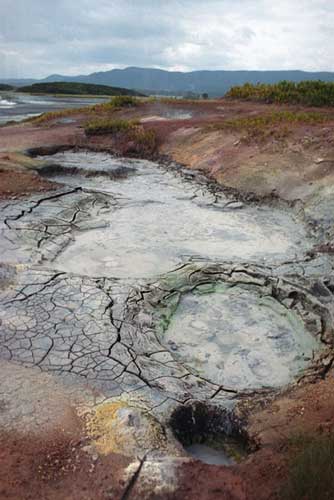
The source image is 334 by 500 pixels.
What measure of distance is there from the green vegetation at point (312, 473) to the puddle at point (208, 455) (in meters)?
0.57

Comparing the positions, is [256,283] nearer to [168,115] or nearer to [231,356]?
[231,356]

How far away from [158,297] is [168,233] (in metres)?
2.47

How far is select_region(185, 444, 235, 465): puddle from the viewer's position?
3.66 metres

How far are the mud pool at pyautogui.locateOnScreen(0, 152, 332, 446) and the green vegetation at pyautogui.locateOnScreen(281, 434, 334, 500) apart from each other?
96 cm

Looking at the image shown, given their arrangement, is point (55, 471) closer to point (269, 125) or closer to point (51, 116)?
point (269, 125)

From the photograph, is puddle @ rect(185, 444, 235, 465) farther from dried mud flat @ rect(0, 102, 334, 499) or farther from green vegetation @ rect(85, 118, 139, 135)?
green vegetation @ rect(85, 118, 139, 135)

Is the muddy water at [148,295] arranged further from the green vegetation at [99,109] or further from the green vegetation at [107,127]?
the green vegetation at [99,109]

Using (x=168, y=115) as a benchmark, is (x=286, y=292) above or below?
below

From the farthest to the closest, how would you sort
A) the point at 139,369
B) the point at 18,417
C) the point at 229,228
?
1. the point at 229,228
2. the point at 139,369
3. the point at 18,417

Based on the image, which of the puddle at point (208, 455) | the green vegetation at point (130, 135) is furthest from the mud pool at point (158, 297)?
the green vegetation at point (130, 135)

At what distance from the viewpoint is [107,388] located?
163 inches

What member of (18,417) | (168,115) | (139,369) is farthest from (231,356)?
(168,115)

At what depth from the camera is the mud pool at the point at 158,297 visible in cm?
451

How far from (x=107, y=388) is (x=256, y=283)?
2872 mm
